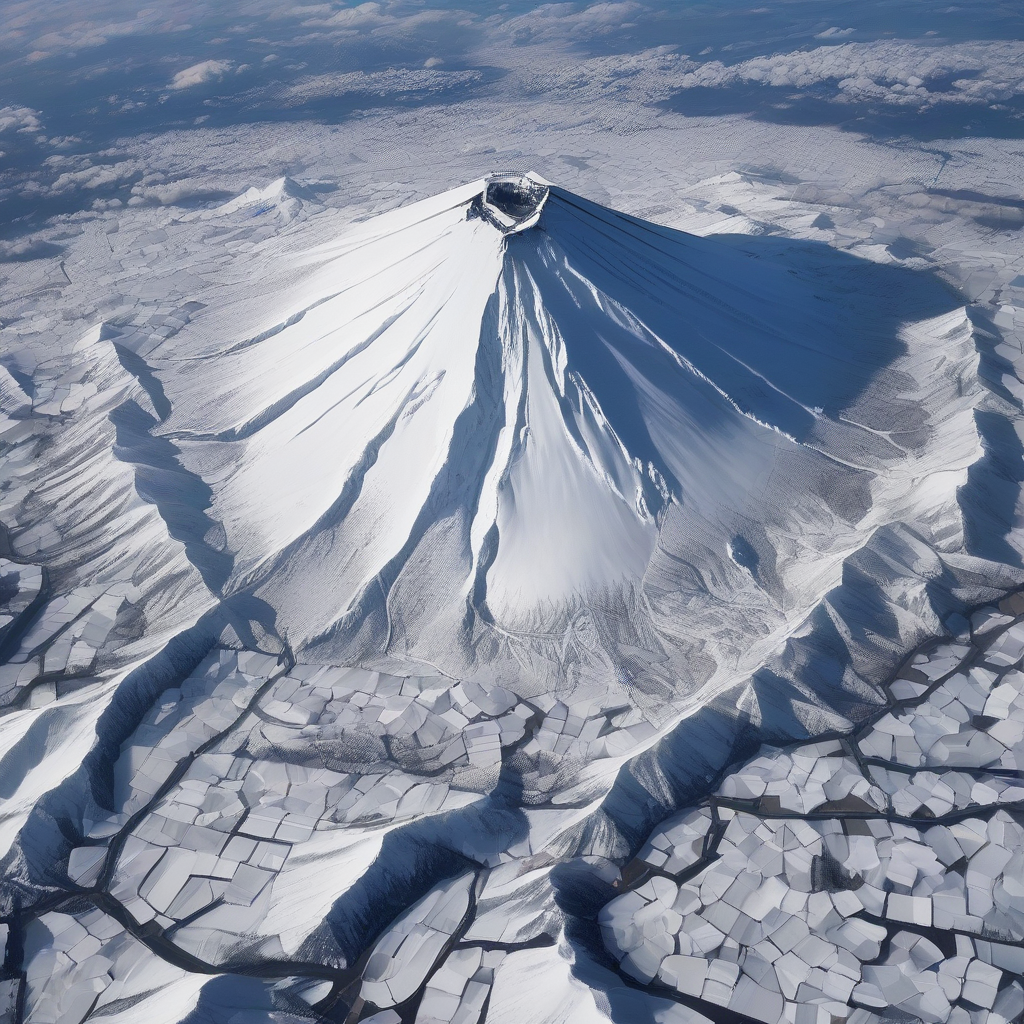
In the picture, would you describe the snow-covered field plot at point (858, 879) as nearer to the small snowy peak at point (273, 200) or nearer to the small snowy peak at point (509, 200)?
the small snowy peak at point (509, 200)

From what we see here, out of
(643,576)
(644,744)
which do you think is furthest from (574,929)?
(643,576)

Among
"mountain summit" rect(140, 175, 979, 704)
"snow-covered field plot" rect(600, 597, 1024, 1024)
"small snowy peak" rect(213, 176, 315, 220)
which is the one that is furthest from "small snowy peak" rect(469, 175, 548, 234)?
"small snowy peak" rect(213, 176, 315, 220)

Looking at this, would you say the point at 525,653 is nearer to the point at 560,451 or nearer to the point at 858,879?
the point at 560,451

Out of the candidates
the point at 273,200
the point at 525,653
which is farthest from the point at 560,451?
the point at 273,200

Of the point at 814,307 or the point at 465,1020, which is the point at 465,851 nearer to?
the point at 465,1020

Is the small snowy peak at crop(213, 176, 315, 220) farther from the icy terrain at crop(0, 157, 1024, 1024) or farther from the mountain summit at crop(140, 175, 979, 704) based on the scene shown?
the mountain summit at crop(140, 175, 979, 704)
